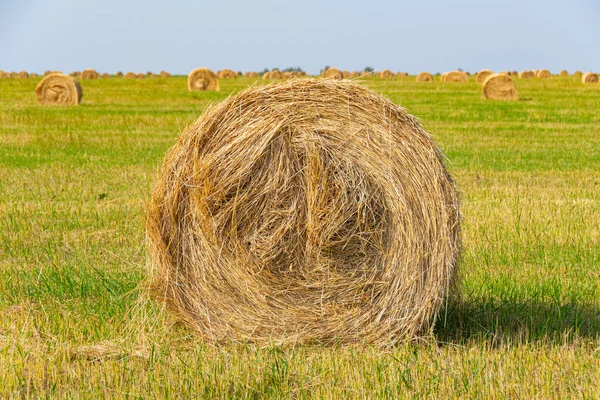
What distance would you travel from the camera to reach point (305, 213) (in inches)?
220

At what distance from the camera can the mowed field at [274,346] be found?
4.77 metres

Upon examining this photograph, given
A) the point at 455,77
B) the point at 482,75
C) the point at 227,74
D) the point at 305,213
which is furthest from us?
the point at 227,74

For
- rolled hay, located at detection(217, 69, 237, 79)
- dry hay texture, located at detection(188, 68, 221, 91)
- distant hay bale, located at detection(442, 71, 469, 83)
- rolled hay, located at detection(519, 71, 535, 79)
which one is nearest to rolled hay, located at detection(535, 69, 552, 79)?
rolled hay, located at detection(519, 71, 535, 79)

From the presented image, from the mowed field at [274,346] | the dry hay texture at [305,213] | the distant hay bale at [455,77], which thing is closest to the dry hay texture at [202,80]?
the distant hay bale at [455,77]

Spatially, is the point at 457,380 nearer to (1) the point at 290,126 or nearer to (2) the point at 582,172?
(1) the point at 290,126

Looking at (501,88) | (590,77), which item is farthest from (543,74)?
(501,88)

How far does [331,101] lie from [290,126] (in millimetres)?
308

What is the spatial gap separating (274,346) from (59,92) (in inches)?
884

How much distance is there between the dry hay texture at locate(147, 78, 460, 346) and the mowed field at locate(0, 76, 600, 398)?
217 millimetres

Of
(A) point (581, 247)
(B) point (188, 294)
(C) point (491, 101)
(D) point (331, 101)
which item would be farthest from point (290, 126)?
(C) point (491, 101)

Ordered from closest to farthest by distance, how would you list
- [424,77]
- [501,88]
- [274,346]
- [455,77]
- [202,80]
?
[274,346] → [501,88] → [202,80] → [455,77] → [424,77]

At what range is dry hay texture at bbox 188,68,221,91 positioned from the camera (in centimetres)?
3386

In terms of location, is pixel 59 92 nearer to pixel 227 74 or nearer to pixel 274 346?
pixel 274 346

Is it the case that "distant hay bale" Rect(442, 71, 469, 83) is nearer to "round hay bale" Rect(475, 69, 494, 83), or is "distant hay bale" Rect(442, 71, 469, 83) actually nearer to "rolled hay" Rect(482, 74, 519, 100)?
"round hay bale" Rect(475, 69, 494, 83)
